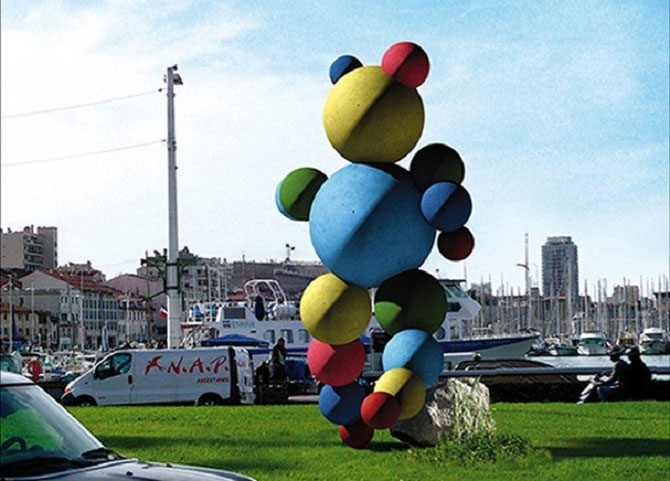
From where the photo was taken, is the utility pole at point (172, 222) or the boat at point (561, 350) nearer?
the utility pole at point (172, 222)

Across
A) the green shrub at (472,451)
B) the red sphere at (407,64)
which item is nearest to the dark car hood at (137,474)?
the green shrub at (472,451)

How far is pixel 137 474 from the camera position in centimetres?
646

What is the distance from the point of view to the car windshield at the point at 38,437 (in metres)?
6.51

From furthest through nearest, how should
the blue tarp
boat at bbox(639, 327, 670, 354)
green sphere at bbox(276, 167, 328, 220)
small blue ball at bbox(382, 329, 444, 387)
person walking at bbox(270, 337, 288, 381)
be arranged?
1. boat at bbox(639, 327, 670, 354)
2. the blue tarp
3. person walking at bbox(270, 337, 288, 381)
4. green sphere at bbox(276, 167, 328, 220)
5. small blue ball at bbox(382, 329, 444, 387)

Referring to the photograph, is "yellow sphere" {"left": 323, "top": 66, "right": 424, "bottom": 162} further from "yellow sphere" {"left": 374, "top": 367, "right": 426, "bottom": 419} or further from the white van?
the white van

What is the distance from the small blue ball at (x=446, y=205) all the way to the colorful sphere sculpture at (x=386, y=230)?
0.4 inches

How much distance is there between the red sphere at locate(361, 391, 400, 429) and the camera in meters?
12.7

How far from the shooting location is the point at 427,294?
13164 mm

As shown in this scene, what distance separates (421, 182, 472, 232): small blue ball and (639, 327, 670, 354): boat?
80369 millimetres

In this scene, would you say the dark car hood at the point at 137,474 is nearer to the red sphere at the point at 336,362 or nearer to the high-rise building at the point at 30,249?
the red sphere at the point at 336,362

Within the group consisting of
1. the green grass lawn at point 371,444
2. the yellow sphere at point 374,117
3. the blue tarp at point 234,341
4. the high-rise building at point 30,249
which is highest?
the high-rise building at point 30,249

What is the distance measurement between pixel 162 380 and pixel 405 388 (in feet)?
45.9

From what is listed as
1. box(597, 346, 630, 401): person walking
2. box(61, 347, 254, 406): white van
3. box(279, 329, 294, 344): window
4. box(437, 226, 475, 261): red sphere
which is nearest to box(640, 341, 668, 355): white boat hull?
box(279, 329, 294, 344): window

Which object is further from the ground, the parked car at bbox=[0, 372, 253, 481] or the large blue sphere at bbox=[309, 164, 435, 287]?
the large blue sphere at bbox=[309, 164, 435, 287]
